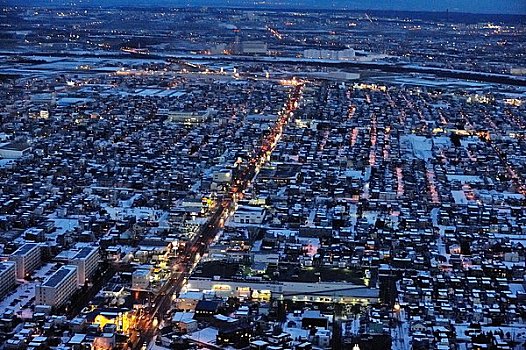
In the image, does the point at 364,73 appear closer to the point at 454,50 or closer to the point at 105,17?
the point at 454,50

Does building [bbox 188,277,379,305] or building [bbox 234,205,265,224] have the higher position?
building [bbox 188,277,379,305]

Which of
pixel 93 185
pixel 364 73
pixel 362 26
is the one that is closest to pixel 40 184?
pixel 93 185

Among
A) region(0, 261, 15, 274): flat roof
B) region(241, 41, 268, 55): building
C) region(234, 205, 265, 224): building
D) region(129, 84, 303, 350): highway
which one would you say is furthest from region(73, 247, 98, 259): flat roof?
region(241, 41, 268, 55): building

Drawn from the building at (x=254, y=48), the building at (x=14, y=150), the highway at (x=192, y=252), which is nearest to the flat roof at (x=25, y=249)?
the highway at (x=192, y=252)

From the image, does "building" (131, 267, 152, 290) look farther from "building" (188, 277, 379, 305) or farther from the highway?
"building" (188, 277, 379, 305)

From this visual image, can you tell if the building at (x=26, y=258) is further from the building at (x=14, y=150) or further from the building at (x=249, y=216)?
the building at (x=14, y=150)

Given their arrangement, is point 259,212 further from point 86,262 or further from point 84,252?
point 86,262
